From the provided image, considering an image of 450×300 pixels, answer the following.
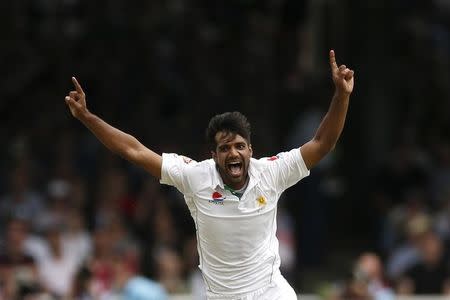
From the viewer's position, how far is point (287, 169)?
8477 millimetres

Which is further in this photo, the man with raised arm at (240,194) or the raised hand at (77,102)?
the raised hand at (77,102)

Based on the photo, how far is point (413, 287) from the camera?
551 inches

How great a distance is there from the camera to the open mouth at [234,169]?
8.27 meters

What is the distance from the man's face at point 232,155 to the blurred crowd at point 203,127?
4.37 metres

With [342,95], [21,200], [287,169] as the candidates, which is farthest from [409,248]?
[342,95]

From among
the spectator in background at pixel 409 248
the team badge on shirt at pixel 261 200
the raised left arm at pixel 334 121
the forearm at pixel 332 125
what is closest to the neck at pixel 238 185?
the team badge on shirt at pixel 261 200

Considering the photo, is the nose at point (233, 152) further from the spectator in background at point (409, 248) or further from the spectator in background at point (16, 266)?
the spectator in background at point (409, 248)

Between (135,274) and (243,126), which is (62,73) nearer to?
(135,274)

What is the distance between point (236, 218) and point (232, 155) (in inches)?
16.7

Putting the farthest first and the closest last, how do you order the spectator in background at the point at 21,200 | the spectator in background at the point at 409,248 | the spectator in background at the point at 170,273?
the spectator in background at the point at 21,200
the spectator in background at the point at 409,248
the spectator in background at the point at 170,273

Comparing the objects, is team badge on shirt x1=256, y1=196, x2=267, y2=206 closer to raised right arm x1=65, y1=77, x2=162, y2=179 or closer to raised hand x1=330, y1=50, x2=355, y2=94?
raised right arm x1=65, y1=77, x2=162, y2=179

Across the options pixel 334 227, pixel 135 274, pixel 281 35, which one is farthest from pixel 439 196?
pixel 135 274

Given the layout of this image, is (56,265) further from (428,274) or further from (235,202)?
(235,202)

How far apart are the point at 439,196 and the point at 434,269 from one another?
2146 millimetres
